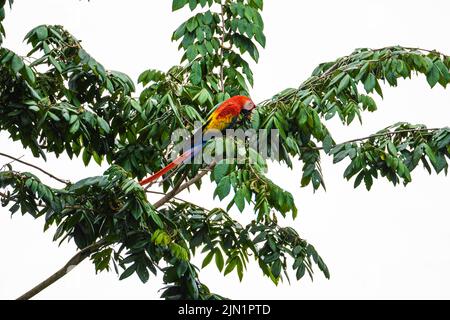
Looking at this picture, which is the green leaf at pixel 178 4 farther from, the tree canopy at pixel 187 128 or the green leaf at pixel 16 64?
the green leaf at pixel 16 64

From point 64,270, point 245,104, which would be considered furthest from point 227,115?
point 64,270

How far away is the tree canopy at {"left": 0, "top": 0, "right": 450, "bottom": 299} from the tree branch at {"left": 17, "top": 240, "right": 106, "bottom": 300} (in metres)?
0.01

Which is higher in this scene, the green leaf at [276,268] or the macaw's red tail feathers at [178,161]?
the macaw's red tail feathers at [178,161]

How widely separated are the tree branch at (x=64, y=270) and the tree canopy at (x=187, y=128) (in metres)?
0.01

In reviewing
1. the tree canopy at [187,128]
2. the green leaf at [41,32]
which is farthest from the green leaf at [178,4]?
the green leaf at [41,32]

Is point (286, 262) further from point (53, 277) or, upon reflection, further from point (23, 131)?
point (23, 131)

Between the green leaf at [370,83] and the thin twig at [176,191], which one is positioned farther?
the thin twig at [176,191]

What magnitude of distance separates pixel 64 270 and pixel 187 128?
1122 mm

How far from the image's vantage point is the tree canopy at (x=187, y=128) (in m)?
4.61

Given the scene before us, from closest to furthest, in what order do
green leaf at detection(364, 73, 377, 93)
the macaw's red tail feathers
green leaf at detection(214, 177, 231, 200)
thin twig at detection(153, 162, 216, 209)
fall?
1. green leaf at detection(214, 177, 231, 200)
2. green leaf at detection(364, 73, 377, 93)
3. the macaw's red tail feathers
4. thin twig at detection(153, 162, 216, 209)

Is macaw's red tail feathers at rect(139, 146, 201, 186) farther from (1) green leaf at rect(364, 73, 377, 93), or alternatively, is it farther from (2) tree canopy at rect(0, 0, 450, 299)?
(1) green leaf at rect(364, 73, 377, 93)

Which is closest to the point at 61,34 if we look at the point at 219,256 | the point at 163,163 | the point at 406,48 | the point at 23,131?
the point at 23,131

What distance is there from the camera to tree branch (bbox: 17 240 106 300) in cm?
507

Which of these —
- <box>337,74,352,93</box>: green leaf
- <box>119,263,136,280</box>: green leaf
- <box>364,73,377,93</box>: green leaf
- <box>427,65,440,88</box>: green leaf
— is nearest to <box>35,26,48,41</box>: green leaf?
<box>119,263,136,280</box>: green leaf
